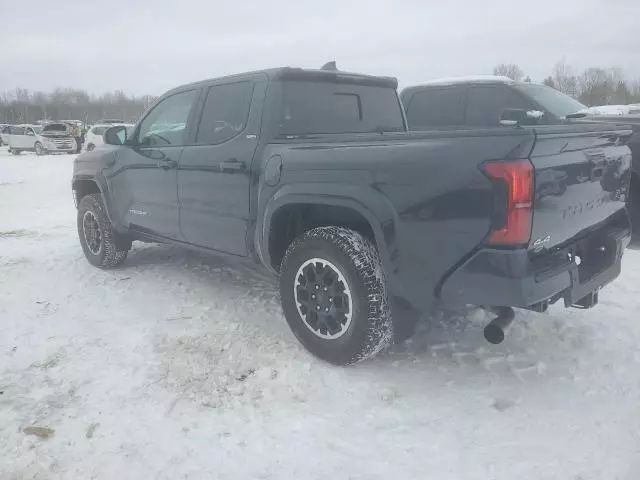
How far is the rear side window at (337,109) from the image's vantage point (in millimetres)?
3832

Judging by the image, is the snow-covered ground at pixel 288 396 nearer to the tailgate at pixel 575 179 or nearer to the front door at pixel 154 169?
the front door at pixel 154 169

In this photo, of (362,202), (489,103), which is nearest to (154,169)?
(362,202)

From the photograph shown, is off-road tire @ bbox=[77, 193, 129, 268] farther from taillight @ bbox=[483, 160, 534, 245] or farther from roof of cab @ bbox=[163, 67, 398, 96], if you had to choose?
taillight @ bbox=[483, 160, 534, 245]

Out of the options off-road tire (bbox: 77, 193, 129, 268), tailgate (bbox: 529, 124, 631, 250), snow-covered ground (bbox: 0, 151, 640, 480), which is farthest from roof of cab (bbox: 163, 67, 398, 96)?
tailgate (bbox: 529, 124, 631, 250)

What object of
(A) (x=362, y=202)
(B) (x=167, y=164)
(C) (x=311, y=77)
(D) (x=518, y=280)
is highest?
(C) (x=311, y=77)

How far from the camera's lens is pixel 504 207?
97.7 inches

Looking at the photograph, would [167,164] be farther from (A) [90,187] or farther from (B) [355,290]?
(B) [355,290]

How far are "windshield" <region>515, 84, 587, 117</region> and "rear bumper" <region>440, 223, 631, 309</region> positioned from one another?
15.3 ft

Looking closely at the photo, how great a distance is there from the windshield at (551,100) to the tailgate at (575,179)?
13.0 ft

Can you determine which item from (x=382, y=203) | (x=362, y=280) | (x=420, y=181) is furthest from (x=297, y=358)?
(x=420, y=181)

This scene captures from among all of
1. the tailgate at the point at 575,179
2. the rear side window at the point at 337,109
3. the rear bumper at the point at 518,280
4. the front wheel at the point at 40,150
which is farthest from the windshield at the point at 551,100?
the front wheel at the point at 40,150

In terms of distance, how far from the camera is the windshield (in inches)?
282

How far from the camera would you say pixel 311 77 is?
13.1 ft

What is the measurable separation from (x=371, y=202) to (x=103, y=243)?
11.3ft
